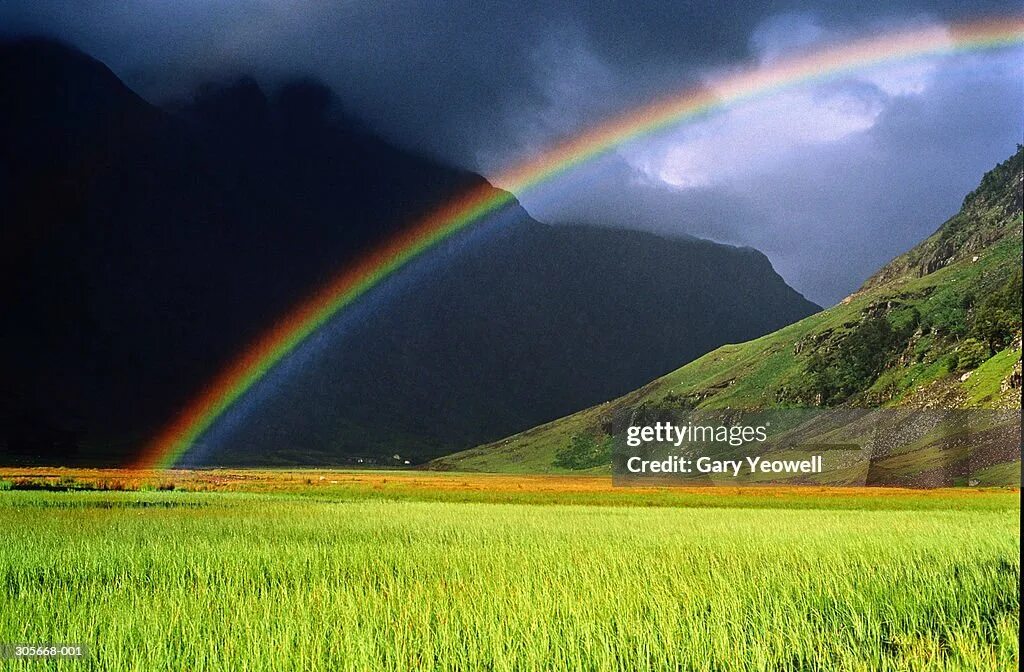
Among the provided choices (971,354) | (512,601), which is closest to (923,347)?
(971,354)

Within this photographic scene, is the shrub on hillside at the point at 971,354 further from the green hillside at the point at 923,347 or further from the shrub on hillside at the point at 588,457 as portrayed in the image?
the shrub on hillside at the point at 588,457

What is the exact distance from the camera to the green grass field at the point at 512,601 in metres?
7.75

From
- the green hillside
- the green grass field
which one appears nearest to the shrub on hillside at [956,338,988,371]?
the green hillside

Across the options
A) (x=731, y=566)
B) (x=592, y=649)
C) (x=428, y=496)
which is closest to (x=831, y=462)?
(x=428, y=496)

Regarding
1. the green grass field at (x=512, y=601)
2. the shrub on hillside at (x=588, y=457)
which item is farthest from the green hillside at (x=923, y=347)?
the green grass field at (x=512, y=601)

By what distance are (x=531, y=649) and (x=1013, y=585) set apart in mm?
8804

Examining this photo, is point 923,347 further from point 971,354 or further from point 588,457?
point 588,457

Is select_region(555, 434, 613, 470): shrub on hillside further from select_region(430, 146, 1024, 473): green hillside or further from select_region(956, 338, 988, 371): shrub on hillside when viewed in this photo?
select_region(956, 338, 988, 371): shrub on hillside

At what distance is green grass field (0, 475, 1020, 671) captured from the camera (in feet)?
25.4

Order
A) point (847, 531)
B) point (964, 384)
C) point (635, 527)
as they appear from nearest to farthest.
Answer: point (847, 531) → point (635, 527) → point (964, 384)

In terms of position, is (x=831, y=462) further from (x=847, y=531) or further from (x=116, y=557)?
(x=116, y=557)

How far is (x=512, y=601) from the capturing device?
9773 mm

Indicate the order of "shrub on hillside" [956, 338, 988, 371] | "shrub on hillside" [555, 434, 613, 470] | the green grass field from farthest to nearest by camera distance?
"shrub on hillside" [555, 434, 613, 470]
"shrub on hillside" [956, 338, 988, 371]
the green grass field

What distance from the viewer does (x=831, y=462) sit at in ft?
342
